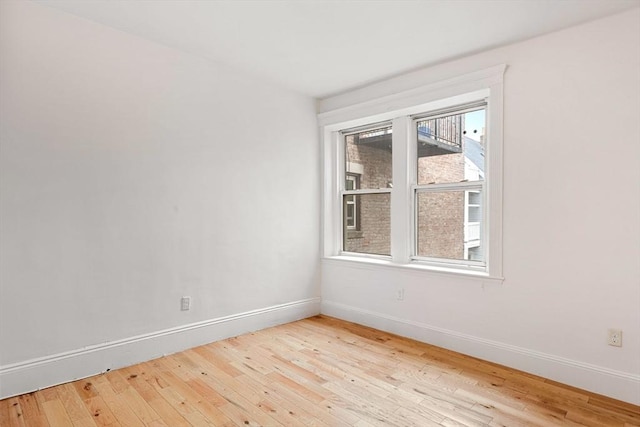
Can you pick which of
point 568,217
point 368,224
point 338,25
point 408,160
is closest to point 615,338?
point 568,217

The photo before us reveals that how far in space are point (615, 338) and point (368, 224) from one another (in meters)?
2.37

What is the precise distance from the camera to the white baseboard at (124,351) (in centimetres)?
235

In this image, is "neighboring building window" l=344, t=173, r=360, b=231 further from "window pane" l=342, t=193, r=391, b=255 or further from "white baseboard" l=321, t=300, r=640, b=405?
"white baseboard" l=321, t=300, r=640, b=405

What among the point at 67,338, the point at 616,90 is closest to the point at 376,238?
the point at 616,90

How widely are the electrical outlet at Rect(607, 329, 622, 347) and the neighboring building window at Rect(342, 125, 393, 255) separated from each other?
1956 mm

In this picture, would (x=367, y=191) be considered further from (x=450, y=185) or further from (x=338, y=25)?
(x=338, y=25)

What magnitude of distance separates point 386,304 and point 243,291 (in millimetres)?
1461

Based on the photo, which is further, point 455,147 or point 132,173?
point 455,147

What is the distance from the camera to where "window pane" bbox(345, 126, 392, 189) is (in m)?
3.96

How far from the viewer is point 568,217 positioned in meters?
2.57

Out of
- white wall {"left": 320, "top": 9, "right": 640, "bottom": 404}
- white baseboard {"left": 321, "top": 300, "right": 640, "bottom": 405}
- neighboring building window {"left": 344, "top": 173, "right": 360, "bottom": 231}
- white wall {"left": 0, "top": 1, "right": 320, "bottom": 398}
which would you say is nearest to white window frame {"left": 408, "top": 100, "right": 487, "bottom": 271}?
white wall {"left": 320, "top": 9, "right": 640, "bottom": 404}

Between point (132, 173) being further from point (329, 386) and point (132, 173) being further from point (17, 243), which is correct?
point (329, 386)

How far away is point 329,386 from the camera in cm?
249

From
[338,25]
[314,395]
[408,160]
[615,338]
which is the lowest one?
[314,395]
